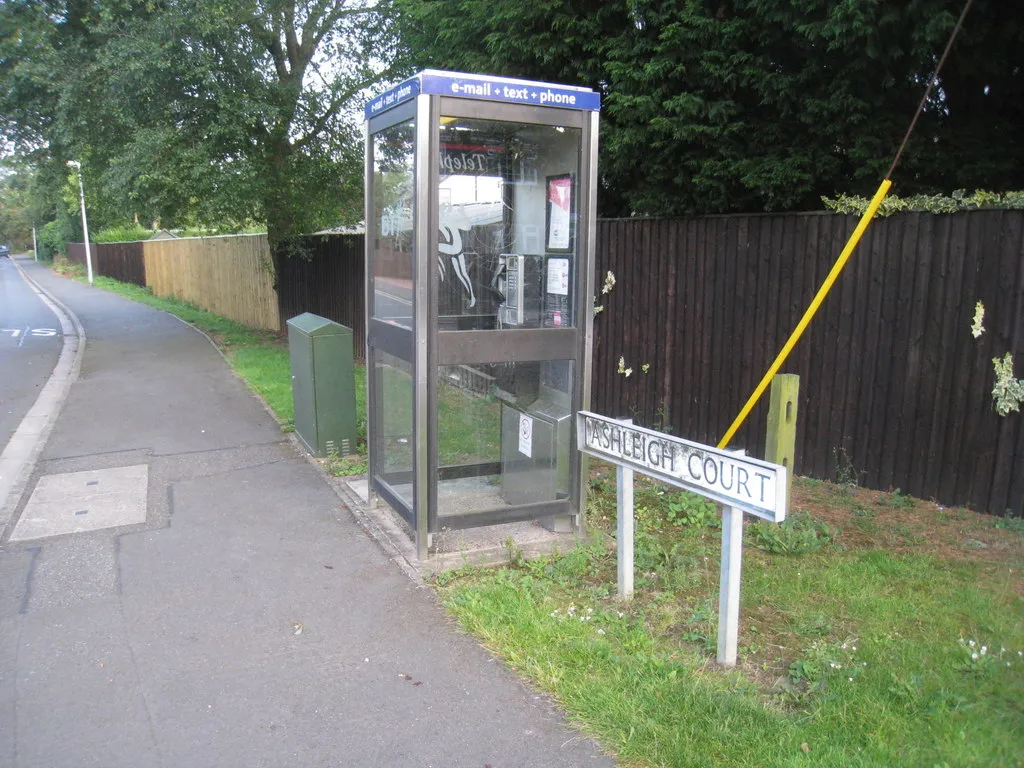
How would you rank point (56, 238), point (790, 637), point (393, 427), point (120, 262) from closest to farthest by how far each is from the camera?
1. point (790, 637)
2. point (393, 427)
3. point (120, 262)
4. point (56, 238)

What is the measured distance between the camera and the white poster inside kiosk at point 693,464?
10.8ft

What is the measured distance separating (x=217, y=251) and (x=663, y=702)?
19826 mm

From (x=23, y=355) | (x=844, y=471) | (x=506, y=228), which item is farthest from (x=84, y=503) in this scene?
(x=23, y=355)

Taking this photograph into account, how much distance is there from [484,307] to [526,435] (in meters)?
0.92

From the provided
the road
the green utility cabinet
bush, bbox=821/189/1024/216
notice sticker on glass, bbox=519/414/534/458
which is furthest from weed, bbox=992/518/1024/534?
the road

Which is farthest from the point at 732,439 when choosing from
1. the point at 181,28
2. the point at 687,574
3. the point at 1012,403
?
the point at 181,28

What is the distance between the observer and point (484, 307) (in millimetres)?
5688

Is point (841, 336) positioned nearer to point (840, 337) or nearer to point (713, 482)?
point (840, 337)

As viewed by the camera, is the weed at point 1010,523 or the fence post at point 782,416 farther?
the fence post at point 782,416

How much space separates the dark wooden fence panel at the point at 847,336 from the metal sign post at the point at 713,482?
2.67 metres

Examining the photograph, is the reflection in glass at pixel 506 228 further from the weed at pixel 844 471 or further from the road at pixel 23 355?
the road at pixel 23 355

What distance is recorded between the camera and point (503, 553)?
5.09 metres

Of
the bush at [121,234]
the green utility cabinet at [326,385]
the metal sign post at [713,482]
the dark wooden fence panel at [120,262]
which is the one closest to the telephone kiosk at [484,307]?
the metal sign post at [713,482]

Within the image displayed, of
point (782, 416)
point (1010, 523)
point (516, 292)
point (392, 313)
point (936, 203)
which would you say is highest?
point (936, 203)
